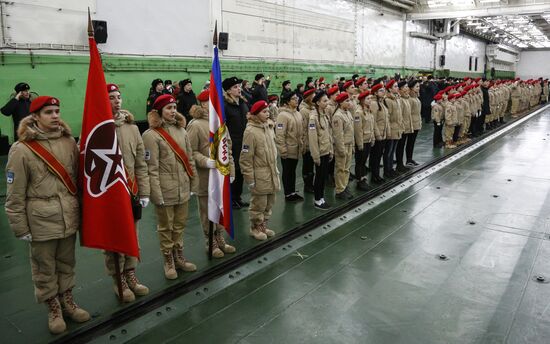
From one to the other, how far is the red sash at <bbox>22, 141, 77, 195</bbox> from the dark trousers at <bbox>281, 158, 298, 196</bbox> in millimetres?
3706

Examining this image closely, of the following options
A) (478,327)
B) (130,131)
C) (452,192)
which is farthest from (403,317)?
(452,192)

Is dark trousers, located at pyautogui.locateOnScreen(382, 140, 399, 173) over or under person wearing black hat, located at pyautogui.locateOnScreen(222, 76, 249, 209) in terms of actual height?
under

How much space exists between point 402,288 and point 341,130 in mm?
2973

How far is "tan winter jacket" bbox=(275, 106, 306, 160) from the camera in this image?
5.95 meters

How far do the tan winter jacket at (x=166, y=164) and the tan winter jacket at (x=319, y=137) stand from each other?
89.3 inches

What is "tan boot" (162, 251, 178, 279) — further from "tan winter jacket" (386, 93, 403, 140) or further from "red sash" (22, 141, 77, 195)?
"tan winter jacket" (386, 93, 403, 140)

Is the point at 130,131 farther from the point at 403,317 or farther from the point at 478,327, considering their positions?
the point at 478,327

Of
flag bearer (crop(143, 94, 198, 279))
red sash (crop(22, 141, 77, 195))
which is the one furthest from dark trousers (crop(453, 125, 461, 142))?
red sash (crop(22, 141, 77, 195))

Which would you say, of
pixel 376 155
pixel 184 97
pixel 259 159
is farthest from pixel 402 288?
pixel 184 97

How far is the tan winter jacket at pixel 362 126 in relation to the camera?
22.1 feet

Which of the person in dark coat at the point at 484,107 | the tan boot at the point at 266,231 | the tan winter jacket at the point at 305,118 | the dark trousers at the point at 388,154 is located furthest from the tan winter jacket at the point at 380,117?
the person in dark coat at the point at 484,107

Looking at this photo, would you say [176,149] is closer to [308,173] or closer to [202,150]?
[202,150]

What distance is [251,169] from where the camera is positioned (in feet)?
14.7

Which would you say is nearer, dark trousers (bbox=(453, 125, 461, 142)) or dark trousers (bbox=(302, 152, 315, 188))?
dark trousers (bbox=(302, 152, 315, 188))
